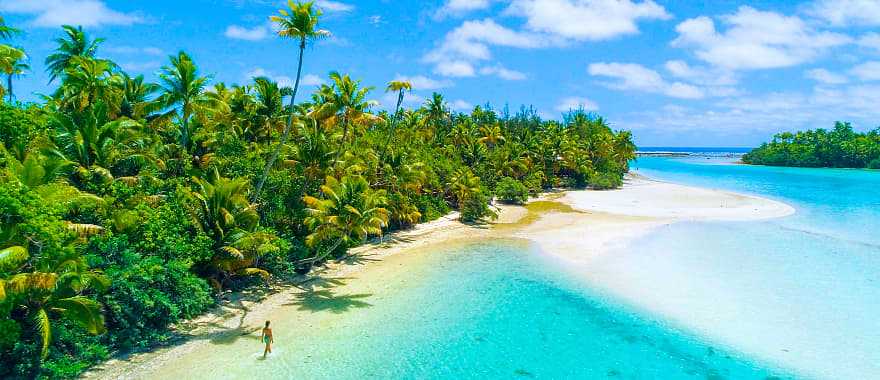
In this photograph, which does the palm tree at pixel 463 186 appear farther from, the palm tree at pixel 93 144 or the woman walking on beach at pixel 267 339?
the woman walking on beach at pixel 267 339

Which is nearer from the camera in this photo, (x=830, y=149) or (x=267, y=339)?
(x=267, y=339)

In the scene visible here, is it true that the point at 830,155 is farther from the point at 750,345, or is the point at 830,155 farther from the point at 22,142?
the point at 22,142

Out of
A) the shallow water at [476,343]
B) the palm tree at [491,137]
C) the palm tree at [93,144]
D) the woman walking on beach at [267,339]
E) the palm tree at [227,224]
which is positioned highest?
the palm tree at [491,137]

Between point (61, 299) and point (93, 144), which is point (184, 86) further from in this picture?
point (61, 299)

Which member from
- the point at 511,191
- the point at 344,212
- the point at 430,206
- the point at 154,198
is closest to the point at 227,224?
the point at 154,198

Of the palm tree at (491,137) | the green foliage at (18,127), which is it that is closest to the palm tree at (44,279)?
the green foliage at (18,127)

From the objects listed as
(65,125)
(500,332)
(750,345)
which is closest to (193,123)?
(65,125)

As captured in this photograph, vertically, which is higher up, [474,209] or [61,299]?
[61,299]
